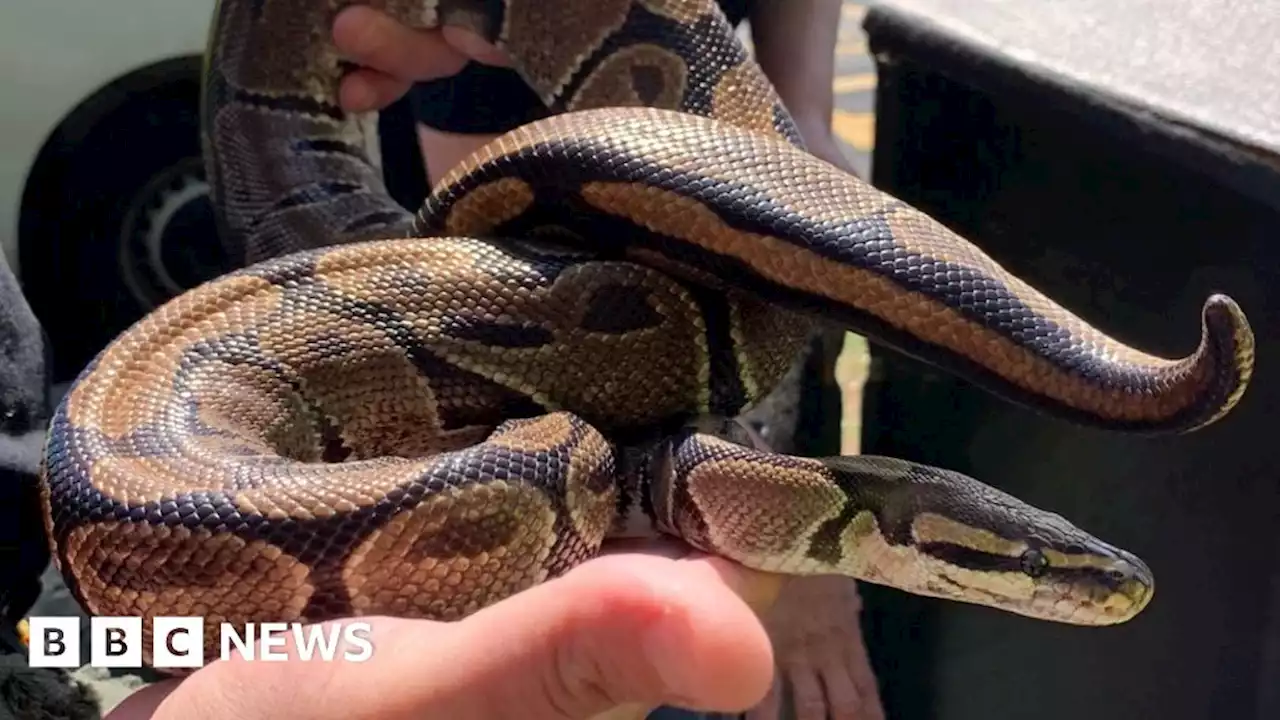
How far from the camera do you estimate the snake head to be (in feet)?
4.04

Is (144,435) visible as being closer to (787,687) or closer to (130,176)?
(787,687)

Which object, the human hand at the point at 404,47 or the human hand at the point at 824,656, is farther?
the human hand at the point at 824,656

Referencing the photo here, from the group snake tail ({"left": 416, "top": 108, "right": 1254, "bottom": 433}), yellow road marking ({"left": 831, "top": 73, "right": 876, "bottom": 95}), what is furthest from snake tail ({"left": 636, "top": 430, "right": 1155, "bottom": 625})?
yellow road marking ({"left": 831, "top": 73, "right": 876, "bottom": 95})

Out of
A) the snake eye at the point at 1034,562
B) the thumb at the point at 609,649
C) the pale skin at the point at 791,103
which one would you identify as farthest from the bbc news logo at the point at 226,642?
the pale skin at the point at 791,103

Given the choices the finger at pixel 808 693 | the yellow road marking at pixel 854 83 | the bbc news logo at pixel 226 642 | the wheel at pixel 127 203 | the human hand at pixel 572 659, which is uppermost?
the human hand at pixel 572 659

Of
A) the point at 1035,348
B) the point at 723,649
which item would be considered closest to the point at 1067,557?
the point at 1035,348

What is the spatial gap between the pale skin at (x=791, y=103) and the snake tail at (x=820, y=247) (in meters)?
0.53

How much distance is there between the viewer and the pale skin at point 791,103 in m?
1.81

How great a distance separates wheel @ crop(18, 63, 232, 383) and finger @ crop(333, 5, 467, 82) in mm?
1513

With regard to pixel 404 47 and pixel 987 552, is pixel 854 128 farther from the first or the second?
pixel 987 552

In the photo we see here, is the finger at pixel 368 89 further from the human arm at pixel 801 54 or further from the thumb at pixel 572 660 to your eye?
the thumb at pixel 572 660

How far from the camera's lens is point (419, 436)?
1.28 m

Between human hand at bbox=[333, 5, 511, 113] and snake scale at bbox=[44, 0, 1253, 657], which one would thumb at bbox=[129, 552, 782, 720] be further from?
human hand at bbox=[333, 5, 511, 113]

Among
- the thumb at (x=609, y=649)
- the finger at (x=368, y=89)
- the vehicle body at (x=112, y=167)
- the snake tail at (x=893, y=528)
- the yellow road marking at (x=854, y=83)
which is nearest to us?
the thumb at (x=609, y=649)
